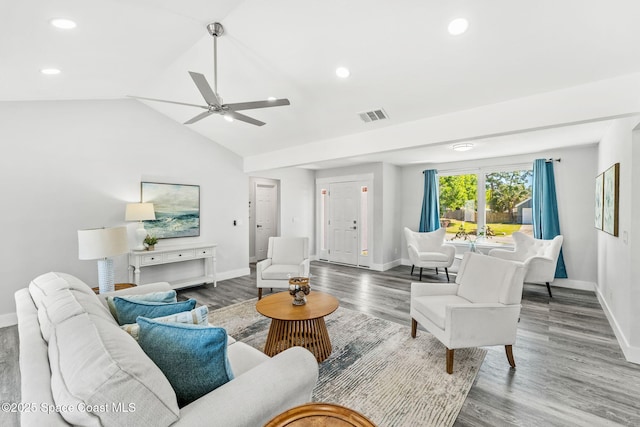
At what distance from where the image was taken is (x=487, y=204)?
225 inches

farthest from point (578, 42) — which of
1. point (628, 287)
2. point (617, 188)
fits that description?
point (628, 287)

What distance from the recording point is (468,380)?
2270 millimetres

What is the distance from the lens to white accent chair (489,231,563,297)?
14.1ft

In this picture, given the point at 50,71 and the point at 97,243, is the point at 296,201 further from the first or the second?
the point at 50,71

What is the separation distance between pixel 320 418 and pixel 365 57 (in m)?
2.72

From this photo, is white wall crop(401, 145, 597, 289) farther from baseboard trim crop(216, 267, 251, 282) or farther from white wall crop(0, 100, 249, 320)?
white wall crop(0, 100, 249, 320)

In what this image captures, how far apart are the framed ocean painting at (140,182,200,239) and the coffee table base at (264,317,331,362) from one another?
297 cm

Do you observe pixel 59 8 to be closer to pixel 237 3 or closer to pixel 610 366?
pixel 237 3

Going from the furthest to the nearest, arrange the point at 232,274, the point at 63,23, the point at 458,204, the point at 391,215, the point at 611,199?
the point at 391,215
the point at 458,204
the point at 232,274
the point at 611,199
the point at 63,23

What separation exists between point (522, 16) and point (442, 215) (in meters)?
4.76

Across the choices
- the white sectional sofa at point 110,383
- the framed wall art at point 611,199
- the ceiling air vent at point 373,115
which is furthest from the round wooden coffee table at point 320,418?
the framed wall art at point 611,199

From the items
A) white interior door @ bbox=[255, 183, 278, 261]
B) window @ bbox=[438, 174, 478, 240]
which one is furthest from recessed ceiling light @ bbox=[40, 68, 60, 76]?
window @ bbox=[438, 174, 478, 240]

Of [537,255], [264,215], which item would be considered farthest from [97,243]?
[537,255]

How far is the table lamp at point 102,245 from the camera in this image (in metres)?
2.71
